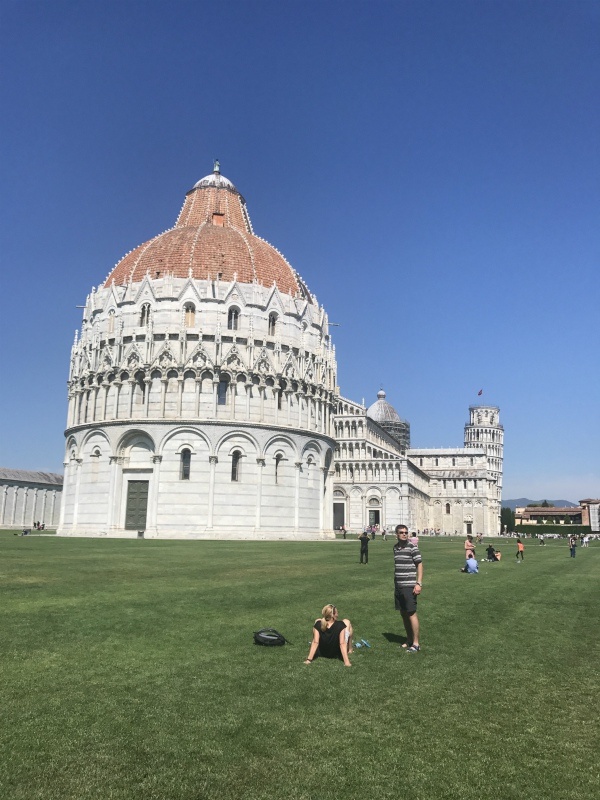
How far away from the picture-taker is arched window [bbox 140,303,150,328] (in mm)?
65625

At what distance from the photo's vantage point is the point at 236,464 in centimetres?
6294

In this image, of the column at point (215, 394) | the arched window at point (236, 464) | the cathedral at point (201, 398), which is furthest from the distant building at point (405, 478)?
the column at point (215, 394)

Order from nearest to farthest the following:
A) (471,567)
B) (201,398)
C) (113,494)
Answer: (471,567) → (113,494) → (201,398)

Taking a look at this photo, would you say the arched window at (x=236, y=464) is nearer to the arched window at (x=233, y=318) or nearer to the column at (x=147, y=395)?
the column at (x=147, y=395)

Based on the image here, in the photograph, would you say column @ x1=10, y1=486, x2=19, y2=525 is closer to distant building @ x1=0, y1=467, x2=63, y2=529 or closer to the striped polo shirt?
distant building @ x1=0, y1=467, x2=63, y2=529

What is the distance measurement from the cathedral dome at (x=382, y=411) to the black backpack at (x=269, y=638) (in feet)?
482

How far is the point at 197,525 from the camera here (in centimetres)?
6069

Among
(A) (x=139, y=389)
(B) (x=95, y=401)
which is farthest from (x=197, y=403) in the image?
(B) (x=95, y=401)

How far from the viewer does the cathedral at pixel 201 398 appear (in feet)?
202

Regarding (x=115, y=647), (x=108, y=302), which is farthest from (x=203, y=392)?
(x=115, y=647)

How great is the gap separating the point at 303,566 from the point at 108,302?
46.8 meters

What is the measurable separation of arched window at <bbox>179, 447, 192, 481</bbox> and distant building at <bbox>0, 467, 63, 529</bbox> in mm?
54188

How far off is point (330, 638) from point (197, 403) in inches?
2009

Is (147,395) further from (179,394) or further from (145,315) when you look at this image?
(145,315)
